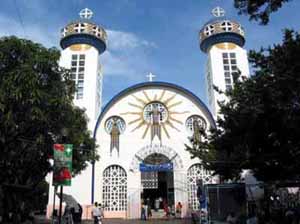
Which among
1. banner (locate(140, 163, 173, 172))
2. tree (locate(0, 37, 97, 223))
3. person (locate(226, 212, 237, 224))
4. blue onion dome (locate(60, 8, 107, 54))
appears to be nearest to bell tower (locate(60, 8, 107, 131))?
blue onion dome (locate(60, 8, 107, 54))

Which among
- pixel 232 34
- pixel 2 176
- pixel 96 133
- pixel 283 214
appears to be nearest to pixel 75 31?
pixel 96 133

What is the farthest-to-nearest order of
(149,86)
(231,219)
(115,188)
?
(149,86)
(115,188)
(231,219)

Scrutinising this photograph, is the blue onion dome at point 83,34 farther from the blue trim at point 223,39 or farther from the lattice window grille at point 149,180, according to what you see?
the lattice window grille at point 149,180

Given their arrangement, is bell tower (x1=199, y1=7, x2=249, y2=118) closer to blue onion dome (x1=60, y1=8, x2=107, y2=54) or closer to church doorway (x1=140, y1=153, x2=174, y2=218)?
church doorway (x1=140, y1=153, x2=174, y2=218)

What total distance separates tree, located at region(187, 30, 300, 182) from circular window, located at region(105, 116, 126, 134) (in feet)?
34.5

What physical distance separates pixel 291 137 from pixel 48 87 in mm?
9444

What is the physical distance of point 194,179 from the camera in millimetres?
28016

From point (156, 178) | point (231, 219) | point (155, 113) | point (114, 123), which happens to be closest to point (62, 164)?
point (231, 219)

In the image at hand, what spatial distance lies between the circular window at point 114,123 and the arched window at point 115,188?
2.90 m

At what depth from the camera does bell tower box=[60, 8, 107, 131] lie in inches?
1174

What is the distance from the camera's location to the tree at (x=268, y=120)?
40.4ft

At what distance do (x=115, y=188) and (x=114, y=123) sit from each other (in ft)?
16.4

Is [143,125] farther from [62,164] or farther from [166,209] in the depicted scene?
[62,164]

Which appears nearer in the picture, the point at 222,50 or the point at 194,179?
the point at 194,179
